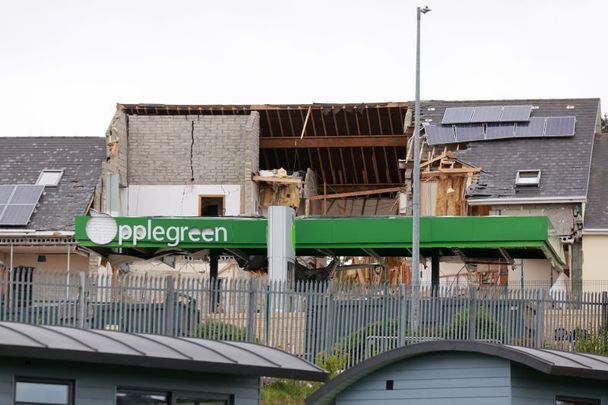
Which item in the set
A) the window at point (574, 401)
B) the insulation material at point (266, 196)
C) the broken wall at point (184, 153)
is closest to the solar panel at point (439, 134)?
the insulation material at point (266, 196)

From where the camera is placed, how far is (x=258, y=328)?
102 ft

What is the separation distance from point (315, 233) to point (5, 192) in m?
15.9

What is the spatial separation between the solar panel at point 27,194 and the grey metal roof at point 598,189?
18240 mm

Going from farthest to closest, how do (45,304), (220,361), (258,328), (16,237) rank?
(16,237) < (258,328) < (45,304) < (220,361)

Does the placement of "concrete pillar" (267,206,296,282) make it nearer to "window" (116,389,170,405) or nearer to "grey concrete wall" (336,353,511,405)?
"grey concrete wall" (336,353,511,405)

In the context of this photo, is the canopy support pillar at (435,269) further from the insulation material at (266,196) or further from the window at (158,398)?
the window at (158,398)

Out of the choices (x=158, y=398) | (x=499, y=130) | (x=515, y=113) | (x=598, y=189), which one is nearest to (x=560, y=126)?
(x=515, y=113)

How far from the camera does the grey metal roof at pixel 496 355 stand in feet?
64.0

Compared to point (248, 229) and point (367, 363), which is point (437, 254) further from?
point (367, 363)

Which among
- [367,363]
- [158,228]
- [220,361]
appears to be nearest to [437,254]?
[158,228]

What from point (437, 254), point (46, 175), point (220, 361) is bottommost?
point (220, 361)

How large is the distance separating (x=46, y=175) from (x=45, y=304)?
26698 mm

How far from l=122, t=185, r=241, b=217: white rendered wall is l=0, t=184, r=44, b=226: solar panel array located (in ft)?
12.5

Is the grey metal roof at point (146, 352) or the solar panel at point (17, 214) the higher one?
the solar panel at point (17, 214)
